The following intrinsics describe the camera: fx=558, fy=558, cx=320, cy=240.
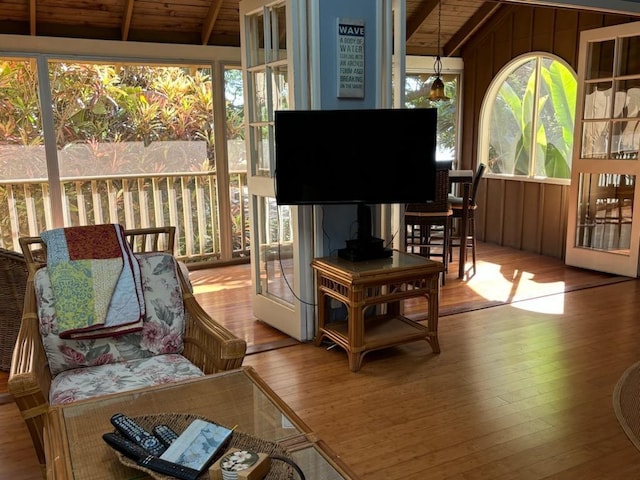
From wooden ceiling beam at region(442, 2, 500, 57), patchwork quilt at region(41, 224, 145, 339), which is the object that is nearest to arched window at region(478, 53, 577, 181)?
wooden ceiling beam at region(442, 2, 500, 57)

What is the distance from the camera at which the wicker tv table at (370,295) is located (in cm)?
310

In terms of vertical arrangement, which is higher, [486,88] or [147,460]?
[486,88]

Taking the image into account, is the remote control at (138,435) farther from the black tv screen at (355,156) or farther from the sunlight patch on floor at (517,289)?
the sunlight patch on floor at (517,289)

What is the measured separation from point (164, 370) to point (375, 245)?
158cm

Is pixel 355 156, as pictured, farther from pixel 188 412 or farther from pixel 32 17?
pixel 32 17

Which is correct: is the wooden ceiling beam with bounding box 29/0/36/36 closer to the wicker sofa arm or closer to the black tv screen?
the black tv screen

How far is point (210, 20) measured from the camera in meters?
5.20

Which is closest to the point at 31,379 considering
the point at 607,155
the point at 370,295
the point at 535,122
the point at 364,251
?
the point at 364,251

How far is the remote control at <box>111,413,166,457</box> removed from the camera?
4.84 feet

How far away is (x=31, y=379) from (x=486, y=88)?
6066mm

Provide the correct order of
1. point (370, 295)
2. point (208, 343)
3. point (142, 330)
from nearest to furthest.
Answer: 1. point (208, 343)
2. point (142, 330)
3. point (370, 295)

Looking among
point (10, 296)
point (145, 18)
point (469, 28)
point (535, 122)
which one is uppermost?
point (469, 28)

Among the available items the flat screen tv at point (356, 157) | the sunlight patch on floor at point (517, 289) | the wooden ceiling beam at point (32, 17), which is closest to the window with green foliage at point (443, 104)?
the sunlight patch on floor at point (517, 289)

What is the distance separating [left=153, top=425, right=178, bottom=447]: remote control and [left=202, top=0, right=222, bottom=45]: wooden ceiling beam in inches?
170
